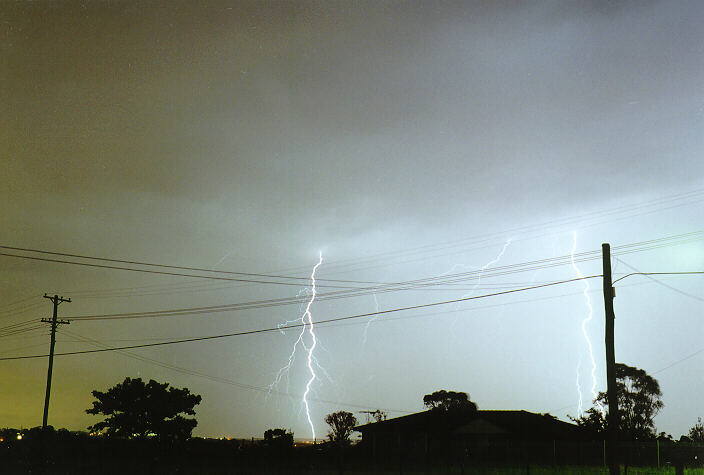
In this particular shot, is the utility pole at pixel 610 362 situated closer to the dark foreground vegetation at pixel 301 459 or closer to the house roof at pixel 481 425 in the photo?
the dark foreground vegetation at pixel 301 459

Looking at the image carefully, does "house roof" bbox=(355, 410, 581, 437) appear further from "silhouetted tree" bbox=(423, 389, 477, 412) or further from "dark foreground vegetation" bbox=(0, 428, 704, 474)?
"silhouetted tree" bbox=(423, 389, 477, 412)

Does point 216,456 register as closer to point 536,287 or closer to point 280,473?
point 280,473

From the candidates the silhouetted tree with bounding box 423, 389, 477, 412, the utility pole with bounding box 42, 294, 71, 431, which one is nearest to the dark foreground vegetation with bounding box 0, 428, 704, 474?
the utility pole with bounding box 42, 294, 71, 431

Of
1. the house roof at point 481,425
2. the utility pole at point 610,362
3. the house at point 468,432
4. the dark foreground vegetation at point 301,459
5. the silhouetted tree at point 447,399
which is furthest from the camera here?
the silhouetted tree at point 447,399

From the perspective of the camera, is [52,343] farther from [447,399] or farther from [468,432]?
[447,399]

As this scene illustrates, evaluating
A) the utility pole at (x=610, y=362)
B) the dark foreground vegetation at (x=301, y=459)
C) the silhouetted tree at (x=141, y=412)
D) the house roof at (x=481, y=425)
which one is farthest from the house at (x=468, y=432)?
the utility pole at (x=610, y=362)
